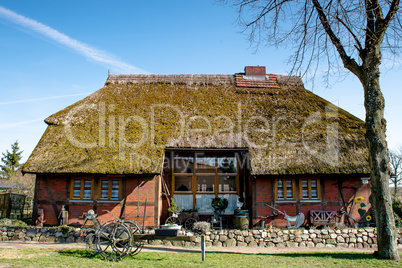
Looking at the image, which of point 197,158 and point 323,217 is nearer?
point 323,217

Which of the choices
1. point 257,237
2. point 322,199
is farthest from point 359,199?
point 257,237

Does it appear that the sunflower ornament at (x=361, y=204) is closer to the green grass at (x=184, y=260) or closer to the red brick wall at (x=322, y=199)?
the red brick wall at (x=322, y=199)

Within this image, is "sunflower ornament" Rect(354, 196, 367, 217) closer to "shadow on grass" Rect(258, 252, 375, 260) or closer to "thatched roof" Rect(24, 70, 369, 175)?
"thatched roof" Rect(24, 70, 369, 175)

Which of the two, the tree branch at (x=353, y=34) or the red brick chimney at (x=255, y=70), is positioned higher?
the red brick chimney at (x=255, y=70)

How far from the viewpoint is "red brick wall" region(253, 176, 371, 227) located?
11.9 metres

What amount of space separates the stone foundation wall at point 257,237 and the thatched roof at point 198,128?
209 centimetres

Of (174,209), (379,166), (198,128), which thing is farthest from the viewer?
(198,128)

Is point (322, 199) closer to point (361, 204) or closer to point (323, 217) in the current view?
point (323, 217)

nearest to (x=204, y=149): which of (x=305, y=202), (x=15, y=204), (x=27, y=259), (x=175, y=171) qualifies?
(x=175, y=171)

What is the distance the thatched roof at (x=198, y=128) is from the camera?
11.5m

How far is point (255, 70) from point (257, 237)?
924 centimetres

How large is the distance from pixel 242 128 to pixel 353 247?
5.77 m

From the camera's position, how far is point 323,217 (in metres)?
11.8

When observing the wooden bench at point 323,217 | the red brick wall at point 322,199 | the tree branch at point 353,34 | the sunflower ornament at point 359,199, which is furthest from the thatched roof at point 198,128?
the tree branch at point 353,34
